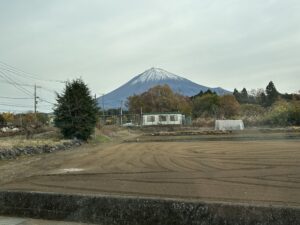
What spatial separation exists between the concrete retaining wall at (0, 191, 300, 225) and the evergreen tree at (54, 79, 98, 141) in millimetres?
26923

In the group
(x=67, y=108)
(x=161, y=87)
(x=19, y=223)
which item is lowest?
(x=19, y=223)

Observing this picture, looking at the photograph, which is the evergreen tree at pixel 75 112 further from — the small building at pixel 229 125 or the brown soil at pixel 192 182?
the small building at pixel 229 125

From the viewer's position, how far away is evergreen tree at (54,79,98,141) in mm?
34375

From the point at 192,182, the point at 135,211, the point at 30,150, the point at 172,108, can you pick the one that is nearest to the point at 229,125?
the point at 172,108

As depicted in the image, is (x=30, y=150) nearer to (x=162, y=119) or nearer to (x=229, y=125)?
(x=229, y=125)

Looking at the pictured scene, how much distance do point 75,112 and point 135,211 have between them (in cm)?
2882

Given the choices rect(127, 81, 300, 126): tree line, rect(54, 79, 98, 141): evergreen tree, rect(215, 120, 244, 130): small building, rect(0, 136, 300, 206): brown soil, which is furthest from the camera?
rect(127, 81, 300, 126): tree line

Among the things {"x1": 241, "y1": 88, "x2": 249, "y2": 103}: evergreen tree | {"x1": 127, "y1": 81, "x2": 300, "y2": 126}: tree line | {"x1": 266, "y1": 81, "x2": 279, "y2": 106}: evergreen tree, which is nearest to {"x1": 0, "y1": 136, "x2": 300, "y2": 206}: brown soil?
{"x1": 127, "y1": 81, "x2": 300, "y2": 126}: tree line

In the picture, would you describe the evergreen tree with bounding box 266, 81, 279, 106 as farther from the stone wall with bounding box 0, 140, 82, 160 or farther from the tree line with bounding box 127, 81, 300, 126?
the stone wall with bounding box 0, 140, 82, 160

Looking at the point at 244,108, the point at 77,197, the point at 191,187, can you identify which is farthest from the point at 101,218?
the point at 244,108

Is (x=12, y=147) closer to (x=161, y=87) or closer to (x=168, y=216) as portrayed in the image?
(x=168, y=216)

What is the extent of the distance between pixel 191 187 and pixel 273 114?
55585mm

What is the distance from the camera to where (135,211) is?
646 cm

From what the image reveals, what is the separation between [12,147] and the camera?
21703 mm
